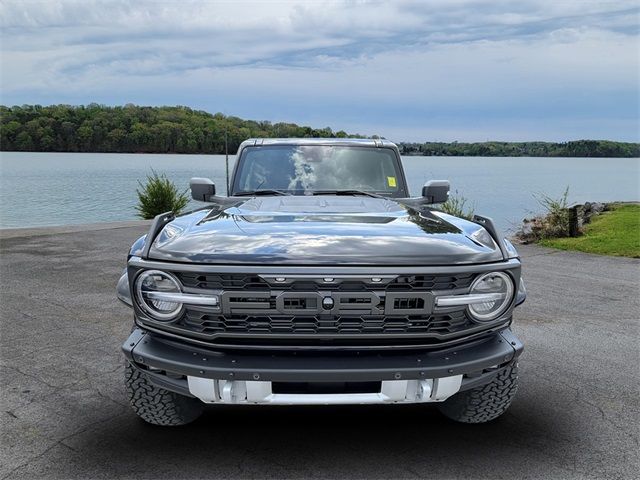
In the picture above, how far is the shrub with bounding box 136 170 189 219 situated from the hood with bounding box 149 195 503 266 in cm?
1365

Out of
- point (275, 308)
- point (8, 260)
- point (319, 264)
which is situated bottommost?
point (8, 260)

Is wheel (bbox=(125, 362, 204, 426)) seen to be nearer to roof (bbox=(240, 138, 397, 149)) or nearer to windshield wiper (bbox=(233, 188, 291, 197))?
windshield wiper (bbox=(233, 188, 291, 197))

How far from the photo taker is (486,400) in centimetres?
327

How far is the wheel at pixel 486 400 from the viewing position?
3.22m

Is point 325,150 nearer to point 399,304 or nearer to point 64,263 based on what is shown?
point 399,304

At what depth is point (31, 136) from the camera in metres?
28.6

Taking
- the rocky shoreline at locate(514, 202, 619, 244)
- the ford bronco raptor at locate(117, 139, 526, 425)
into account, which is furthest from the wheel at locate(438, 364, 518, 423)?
the rocky shoreline at locate(514, 202, 619, 244)

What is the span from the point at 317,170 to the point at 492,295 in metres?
2.43

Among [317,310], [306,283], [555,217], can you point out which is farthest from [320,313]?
[555,217]

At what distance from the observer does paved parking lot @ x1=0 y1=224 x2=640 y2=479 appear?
294cm

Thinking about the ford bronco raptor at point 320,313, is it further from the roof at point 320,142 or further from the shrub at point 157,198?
the shrub at point 157,198

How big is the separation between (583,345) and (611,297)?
2.35 m

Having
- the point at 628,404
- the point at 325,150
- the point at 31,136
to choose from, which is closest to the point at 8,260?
the point at 325,150

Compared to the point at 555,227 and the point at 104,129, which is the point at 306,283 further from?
the point at 104,129
